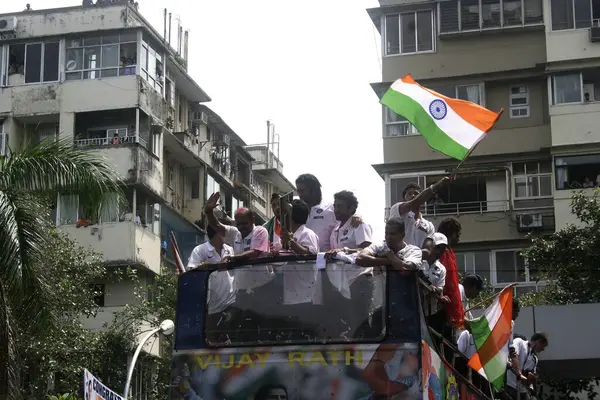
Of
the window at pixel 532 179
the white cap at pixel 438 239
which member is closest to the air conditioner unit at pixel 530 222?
the window at pixel 532 179

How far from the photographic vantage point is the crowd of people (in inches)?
411

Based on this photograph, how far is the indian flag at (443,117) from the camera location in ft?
42.3

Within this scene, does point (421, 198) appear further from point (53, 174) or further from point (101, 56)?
point (101, 56)

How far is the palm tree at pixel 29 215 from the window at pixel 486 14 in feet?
81.3

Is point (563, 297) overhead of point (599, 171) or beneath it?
beneath

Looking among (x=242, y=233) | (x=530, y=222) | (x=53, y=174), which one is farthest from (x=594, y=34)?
(x=242, y=233)

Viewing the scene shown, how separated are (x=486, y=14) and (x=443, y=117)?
26.2 meters

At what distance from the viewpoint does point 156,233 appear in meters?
40.1

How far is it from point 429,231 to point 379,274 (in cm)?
143

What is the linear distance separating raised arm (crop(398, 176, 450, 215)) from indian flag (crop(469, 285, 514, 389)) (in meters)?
1.58

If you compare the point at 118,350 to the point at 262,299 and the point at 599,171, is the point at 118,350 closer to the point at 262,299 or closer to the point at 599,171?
the point at 599,171

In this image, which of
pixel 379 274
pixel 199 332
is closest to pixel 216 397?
pixel 199 332

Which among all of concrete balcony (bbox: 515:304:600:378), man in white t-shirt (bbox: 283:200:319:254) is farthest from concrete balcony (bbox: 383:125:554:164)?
man in white t-shirt (bbox: 283:200:319:254)

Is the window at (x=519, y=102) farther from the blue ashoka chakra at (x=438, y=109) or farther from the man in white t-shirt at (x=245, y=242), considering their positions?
the man in white t-shirt at (x=245, y=242)
